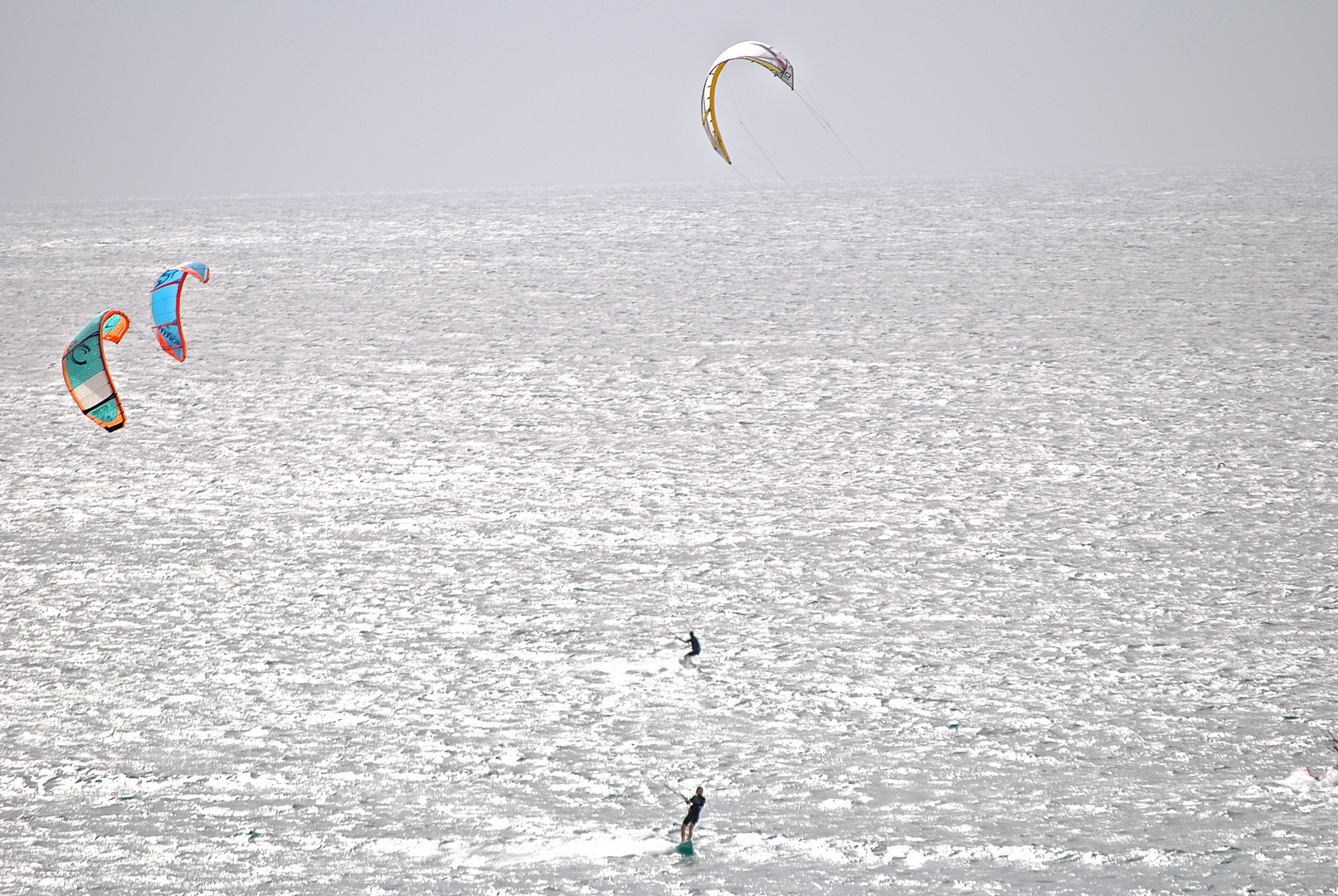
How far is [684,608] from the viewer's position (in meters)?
17.9

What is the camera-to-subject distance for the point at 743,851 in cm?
1177

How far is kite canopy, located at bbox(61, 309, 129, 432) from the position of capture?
20.2m

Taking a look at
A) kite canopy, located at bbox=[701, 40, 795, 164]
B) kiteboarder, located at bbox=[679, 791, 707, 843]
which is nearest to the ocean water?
kiteboarder, located at bbox=[679, 791, 707, 843]

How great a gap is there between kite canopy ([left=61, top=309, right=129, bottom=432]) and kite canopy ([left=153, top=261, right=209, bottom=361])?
1.23m

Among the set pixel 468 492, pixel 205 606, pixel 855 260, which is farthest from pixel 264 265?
pixel 205 606

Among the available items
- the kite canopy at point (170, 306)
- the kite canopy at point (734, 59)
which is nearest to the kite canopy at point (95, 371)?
the kite canopy at point (170, 306)

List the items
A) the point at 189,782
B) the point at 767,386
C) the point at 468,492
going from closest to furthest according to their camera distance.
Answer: the point at 189,782 < the point at 468,492 < the point at 767,386

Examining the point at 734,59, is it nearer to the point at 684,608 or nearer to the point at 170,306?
the point at 684,608

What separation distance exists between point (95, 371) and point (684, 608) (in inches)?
501

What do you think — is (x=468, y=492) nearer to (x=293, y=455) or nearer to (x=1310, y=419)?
(x=293, y=455)

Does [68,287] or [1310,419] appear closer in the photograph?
[1310,419]

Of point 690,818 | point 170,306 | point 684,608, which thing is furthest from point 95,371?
point 690,818

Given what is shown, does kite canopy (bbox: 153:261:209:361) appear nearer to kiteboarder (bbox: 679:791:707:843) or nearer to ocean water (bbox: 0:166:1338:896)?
ocean water (bbox: 0:166:1338:896)

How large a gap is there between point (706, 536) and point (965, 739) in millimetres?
8054
